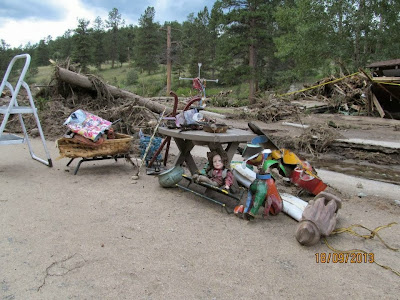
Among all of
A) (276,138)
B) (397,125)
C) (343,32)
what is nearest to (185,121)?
(276,138)

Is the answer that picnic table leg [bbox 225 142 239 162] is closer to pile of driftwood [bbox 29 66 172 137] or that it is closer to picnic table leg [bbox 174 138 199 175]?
picnic table leg [bbox 174 138 199 175]

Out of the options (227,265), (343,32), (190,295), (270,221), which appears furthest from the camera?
(343,32)

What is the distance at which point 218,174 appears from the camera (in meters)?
4.06

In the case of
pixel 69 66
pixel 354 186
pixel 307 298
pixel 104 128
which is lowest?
pixel 354 186

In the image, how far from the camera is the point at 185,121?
14.8 feet

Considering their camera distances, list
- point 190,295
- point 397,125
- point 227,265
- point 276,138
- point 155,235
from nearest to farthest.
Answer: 1. point 190,295
2. point 227,265
3. point 155,235
4. point 276,138
5. point 397,125

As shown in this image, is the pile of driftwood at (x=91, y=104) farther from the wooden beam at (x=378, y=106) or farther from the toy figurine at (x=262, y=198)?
the wooden beam at (x=378, y=106)

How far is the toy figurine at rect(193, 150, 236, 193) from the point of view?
395 cm

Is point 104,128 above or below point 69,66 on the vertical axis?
below

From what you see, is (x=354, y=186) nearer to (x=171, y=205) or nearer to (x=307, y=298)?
(x=171, y=205)

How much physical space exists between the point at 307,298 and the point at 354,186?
11.8ft
